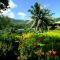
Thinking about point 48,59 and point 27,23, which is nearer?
point 48,59

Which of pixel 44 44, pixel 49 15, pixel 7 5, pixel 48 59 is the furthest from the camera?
pixel 49 15

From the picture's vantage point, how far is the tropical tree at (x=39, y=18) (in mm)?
39556

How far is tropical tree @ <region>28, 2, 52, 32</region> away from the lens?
39.6 meters

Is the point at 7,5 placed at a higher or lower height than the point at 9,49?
higher

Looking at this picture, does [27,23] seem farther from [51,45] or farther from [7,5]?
[51,45]

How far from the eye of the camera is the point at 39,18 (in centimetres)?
4100

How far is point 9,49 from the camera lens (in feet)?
52.0

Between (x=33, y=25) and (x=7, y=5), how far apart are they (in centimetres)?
634

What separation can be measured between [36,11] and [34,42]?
965 inches

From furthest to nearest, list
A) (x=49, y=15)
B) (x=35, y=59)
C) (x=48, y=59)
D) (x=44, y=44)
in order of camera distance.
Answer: (x=49, y=15)
(x=44, y=44)
(x=35, y=59)
(x=48, y=59)

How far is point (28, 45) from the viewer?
15.6m

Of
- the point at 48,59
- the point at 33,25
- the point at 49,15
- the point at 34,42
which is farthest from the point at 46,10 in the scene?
the point at 48,59

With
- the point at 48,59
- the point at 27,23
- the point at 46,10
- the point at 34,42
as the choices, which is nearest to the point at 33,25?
the point at 27,23

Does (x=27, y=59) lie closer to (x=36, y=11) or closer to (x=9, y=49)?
(x=9, y=49)
